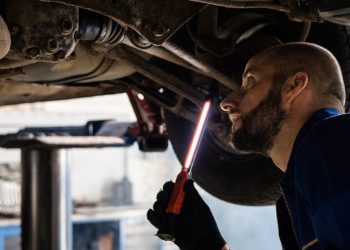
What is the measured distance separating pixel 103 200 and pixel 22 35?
5759mm

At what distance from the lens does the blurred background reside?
5531 mm

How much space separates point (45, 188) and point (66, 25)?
1217 mm

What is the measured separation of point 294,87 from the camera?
1195 mm

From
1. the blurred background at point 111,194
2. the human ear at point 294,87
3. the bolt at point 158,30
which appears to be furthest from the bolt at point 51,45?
the blurred background at point 111,194

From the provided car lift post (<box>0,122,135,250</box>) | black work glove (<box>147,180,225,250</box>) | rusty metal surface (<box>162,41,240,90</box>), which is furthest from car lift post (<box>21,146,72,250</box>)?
black work glove (<box>147,180,225,250</box>)

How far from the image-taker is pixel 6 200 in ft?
17.6

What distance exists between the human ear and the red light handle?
26cm

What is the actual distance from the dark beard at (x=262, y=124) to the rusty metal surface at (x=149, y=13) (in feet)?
0.74

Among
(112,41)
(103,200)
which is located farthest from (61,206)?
(103,200)

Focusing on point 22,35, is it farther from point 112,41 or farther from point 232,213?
point 232,213

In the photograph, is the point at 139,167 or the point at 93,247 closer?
the point at 93,247

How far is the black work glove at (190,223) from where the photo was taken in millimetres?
1261

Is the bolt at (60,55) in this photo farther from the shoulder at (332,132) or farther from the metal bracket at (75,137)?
the metal bracket at (75,137)

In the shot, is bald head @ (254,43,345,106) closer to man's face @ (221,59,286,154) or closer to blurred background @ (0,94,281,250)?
man's face @ (221,59,286,154)
